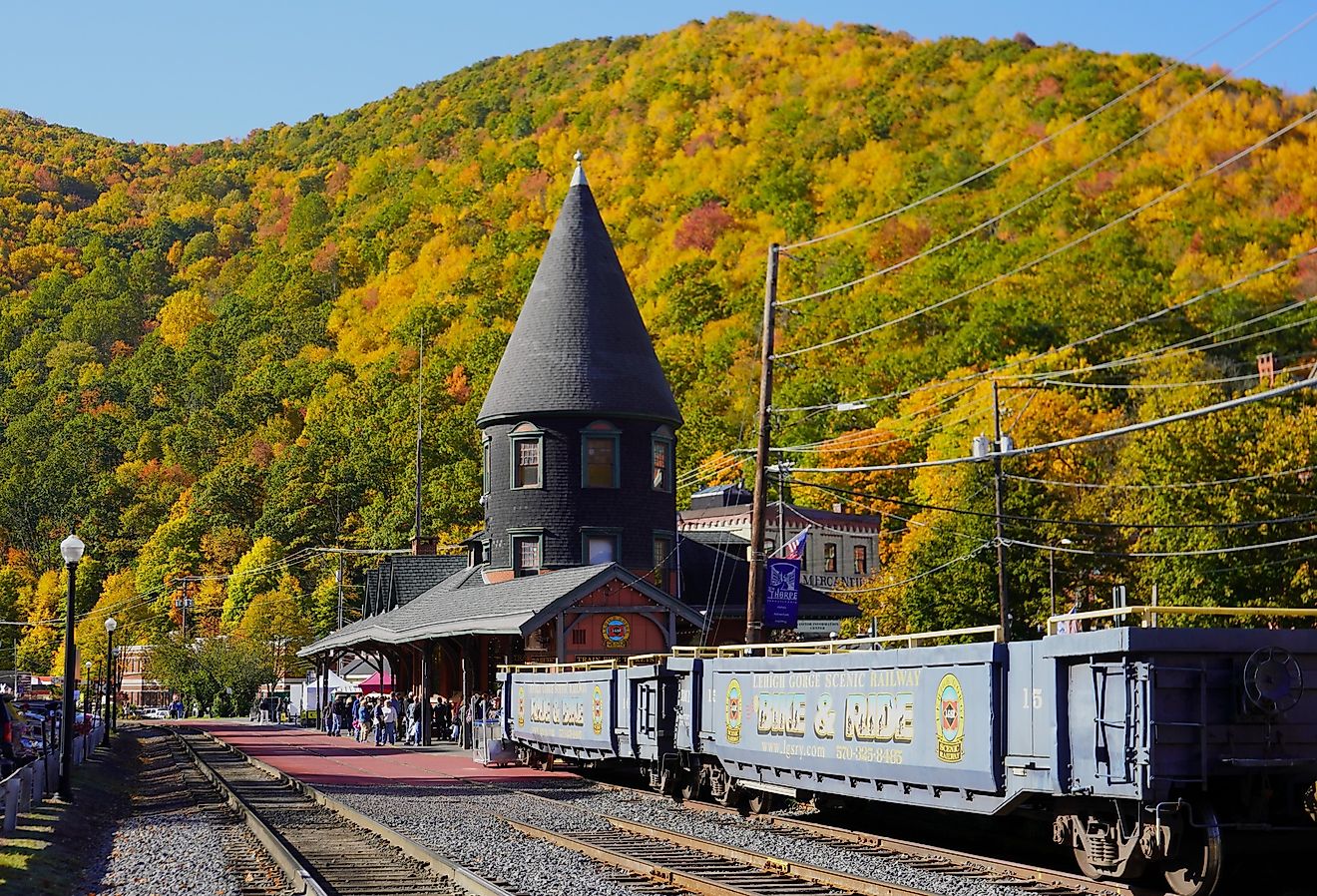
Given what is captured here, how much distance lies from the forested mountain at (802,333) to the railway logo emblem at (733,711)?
2589cm

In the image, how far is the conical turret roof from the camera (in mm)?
46594

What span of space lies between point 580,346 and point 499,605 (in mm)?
8770

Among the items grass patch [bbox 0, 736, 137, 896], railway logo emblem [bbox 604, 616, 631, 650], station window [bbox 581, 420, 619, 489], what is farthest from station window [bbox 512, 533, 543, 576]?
grass patch [bbox 0, 736, 137, 896]

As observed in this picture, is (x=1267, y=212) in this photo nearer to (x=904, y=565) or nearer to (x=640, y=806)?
(x=904, y=565)

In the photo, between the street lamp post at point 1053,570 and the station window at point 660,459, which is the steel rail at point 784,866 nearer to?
the station window at point 660,459

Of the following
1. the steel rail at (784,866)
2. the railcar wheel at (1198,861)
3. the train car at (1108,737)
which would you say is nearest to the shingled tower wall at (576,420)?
the steel rail at (784,866)

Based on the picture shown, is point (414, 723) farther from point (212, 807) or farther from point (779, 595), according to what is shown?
point (212, 807)

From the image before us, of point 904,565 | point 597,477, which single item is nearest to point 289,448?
point 904,565

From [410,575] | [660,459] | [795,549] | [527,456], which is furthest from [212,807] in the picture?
[410,575]

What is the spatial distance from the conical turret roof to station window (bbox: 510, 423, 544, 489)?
1.80 feet

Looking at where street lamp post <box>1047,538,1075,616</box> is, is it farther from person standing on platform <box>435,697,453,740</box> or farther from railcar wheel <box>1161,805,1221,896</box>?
railcar wheel <box>1161,805,1221,896</box>

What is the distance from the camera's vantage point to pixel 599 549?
46625 mm

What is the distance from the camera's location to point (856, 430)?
9744 centimetres

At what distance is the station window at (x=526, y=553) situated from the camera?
46.7 meters
